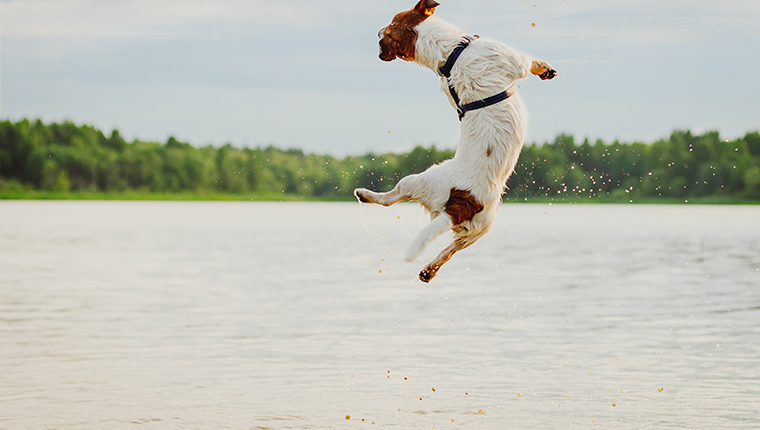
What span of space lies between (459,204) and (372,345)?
13063 mm

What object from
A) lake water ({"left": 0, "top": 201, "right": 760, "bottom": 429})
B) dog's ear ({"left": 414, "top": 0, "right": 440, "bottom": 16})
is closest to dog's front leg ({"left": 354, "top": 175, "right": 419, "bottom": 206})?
lake water ({"left": 0, "top": 201, "right": 760, "bottom": 429})

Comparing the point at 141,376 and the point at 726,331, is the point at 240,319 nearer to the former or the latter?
the point at 141,376

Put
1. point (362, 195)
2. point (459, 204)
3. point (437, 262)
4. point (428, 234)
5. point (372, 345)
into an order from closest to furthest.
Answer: point (428, 234) < point (459, 204) < point (362, 195) < point (437, 262) < point (372, 345)

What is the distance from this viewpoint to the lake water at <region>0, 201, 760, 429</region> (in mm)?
13977

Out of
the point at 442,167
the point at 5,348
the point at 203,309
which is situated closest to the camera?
the point at 442,167

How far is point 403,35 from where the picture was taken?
682 centimetres

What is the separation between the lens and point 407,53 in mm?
6848

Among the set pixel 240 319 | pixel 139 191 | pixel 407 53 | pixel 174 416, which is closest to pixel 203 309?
pixel 240 319

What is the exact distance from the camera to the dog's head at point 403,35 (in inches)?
268

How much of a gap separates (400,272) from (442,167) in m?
29.3

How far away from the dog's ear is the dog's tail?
1.76m

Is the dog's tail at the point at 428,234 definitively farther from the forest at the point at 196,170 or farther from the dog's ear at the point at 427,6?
the forest at the point at 196,170

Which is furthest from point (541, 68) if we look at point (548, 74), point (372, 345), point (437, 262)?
point (372, 345)

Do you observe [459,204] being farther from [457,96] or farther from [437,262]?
[457,96]
